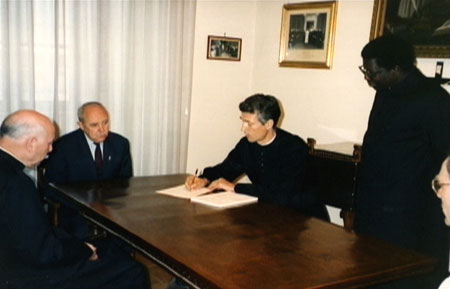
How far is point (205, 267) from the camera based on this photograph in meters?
1.73

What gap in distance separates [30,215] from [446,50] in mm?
2703

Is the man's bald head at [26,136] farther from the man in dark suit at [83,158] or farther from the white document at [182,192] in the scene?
the man in dark suit at [83,158]

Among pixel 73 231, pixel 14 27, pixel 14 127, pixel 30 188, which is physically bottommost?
pixel 73 231

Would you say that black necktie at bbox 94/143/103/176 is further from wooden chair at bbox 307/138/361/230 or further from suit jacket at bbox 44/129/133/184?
wooden chair at bbox 307/138/361/230

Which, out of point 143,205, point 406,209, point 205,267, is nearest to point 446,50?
point 406,209

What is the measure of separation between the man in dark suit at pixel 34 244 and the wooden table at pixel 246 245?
0.22 metres

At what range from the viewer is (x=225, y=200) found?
265 centimetres

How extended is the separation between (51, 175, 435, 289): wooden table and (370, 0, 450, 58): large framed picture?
167 centimetres

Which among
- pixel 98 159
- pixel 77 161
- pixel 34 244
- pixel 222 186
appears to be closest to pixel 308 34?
pixel 222 186

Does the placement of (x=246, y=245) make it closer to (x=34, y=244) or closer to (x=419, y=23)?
(x=34, y=244)

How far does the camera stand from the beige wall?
3.98 m

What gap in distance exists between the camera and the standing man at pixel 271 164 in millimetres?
2824

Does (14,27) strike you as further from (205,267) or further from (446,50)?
(446,50)

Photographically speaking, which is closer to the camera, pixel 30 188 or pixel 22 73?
pixel 30 188
